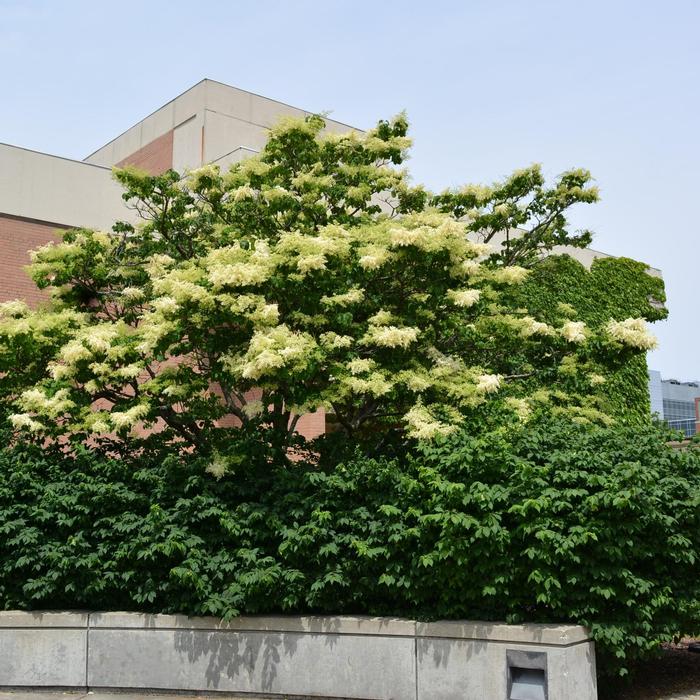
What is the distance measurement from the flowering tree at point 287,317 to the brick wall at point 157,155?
1015 centimetres

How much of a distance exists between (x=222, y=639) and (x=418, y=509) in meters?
2.51

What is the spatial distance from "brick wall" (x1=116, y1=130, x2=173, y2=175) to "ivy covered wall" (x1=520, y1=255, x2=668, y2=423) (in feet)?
34.2

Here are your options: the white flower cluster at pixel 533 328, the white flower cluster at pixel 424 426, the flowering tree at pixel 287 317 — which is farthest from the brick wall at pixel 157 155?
the white flower cluster at pixel 424 426

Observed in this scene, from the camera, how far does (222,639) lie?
871cm

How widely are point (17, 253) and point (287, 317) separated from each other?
35.0ft

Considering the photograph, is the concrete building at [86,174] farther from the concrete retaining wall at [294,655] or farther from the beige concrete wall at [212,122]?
the concrete retaining wall at [294,655]

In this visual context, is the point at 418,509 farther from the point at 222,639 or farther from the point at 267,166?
the point at 267,166

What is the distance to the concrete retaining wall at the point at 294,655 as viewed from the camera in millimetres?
7754

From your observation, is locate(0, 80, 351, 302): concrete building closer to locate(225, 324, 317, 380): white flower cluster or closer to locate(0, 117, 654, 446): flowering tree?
locate(0, 117, 654, 446): flowering tree

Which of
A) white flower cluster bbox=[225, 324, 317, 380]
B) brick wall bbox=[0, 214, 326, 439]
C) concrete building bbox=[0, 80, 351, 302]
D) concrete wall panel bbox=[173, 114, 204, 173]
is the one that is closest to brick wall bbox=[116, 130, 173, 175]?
concrete building bbox=[0, 80, 351, 302]

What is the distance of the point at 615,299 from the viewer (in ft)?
82.8

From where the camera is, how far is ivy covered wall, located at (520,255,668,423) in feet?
76.3

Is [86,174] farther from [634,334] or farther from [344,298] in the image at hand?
[634,334]

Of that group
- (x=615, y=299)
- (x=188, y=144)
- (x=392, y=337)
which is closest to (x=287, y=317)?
(x=392, y=337)
